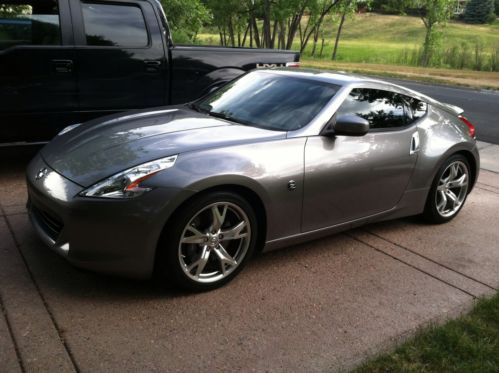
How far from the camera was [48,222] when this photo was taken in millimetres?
3475

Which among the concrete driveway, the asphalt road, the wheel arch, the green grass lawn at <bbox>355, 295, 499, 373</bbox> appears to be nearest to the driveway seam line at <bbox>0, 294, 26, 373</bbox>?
the concrete driveway

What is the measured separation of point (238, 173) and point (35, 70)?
3119 mm

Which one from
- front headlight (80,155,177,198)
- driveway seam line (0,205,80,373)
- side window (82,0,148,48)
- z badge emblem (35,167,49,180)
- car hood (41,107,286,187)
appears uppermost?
side window (82,0,148,48)

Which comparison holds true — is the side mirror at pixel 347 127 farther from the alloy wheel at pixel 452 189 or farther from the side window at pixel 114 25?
the side window at pixel 114 25

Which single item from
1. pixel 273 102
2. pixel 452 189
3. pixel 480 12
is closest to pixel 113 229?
pixel 273 102

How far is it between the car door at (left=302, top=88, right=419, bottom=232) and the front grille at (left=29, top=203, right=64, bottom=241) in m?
1.67

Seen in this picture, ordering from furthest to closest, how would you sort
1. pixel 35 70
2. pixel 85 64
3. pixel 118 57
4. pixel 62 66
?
pixel 118 57, pixel 85 64, pixel 62 66, pixel 35 70

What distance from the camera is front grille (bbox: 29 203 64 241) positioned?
333 centimetres

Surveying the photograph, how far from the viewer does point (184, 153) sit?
3398 millimetres

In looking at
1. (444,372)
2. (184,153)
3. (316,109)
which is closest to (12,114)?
(184,153)

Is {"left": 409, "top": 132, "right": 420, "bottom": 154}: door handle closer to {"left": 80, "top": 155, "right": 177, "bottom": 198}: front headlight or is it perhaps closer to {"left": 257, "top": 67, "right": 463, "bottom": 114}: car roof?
{"left": 257, "top": 67, "right": 463, "bottom": 114}: car roof

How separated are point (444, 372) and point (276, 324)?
0.96 m

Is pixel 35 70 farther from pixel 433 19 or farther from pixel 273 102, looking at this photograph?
pixel 433 19

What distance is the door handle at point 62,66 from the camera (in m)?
5.51
